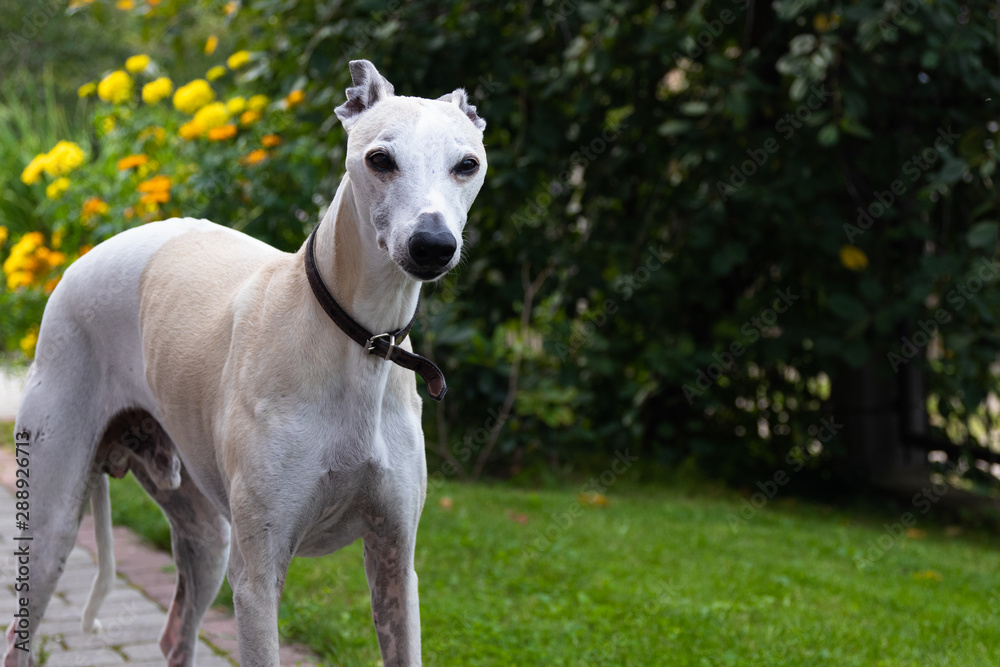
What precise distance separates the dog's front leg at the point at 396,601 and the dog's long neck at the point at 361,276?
0.56m

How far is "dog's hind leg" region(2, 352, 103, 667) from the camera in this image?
2.90m


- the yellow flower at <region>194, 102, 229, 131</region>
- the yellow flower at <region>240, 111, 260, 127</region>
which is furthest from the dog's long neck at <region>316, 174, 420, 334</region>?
the yellow flower at <region>240, 111, 260, 127</region>

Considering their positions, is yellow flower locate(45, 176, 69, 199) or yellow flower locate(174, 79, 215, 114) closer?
yellow flower locate(174, 79, 215, 114)

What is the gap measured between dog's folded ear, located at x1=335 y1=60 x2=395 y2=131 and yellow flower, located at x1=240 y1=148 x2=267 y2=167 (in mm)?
3773

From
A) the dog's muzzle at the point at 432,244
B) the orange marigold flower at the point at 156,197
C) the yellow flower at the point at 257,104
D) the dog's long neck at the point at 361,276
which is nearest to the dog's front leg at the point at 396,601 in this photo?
the dog's long neck at the point at 361,276

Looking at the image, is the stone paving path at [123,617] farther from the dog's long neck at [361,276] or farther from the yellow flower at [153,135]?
the yellow flower at [153,135]

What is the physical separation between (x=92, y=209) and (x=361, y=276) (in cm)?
462

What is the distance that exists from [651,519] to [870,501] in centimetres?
209

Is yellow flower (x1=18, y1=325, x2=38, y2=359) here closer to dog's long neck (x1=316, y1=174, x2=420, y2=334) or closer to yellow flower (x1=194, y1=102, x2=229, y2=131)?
yellow flower (x1=194, y1=102, x2=229, y2=131)

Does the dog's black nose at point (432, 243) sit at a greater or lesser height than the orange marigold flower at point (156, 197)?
lesser

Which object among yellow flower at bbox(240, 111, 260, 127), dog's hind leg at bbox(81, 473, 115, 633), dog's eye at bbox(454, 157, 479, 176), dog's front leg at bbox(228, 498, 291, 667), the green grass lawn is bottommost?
the green grass lawn

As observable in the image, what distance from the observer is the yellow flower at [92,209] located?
251 inches

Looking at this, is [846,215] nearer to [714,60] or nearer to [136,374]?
[714,60]

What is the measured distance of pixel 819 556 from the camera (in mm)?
5461
